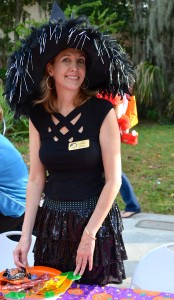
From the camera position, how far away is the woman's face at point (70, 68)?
2.12 meters

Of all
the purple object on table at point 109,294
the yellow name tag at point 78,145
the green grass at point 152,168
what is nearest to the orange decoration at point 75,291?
the purple object on table at point 109,294

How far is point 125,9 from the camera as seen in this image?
51.6 ft

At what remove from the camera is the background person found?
10.7 ft

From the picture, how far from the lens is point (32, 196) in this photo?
2230mm

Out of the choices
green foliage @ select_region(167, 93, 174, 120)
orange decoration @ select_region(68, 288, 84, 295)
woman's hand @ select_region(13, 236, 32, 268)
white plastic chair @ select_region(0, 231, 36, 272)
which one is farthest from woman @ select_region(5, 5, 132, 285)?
green foliage @ select_region(167, 93, 174, 120)

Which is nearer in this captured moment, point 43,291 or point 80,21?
point 43,291

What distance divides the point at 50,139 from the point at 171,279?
2.76 ft

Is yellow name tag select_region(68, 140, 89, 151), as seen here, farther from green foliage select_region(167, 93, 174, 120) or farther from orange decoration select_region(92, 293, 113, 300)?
green foliage select_region(167, 93, 174, 120)

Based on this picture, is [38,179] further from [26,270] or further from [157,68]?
[157,68]

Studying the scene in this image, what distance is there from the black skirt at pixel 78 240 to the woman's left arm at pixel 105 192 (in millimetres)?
82

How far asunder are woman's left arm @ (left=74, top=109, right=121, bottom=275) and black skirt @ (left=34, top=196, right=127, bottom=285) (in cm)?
8

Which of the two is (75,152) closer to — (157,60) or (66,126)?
(66,126)

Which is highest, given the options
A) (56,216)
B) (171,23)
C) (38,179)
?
(171,23)

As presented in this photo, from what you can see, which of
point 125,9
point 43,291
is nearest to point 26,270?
point 43,291
